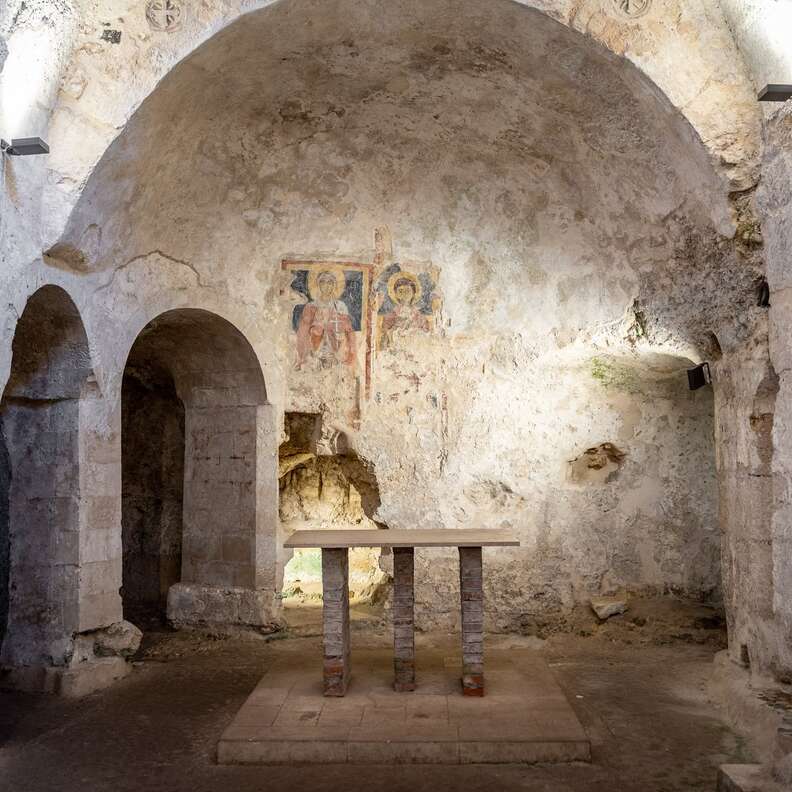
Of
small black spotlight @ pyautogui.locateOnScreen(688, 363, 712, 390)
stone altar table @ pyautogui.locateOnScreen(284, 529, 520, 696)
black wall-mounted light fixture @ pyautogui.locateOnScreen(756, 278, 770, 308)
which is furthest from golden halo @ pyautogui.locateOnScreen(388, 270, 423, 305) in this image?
black wall-mounted light fixture @ pyautogui.locateOnScreen(756, 278, 770, 308)

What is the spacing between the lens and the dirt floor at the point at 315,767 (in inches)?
175

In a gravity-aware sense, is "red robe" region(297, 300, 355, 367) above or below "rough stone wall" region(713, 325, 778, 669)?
above

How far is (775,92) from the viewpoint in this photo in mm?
→ 4676

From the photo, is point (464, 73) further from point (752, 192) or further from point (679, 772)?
point (679, 772)

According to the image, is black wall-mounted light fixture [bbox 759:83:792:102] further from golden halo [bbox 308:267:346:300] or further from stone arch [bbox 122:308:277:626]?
stone arch [bbox 122:308:277:626]

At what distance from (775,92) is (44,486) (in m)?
5.68

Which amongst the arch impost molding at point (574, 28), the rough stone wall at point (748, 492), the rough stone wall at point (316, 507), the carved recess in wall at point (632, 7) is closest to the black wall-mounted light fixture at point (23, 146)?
the arch impost molding at point (574, 28)

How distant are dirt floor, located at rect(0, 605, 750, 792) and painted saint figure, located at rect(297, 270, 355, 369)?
9.02 feet

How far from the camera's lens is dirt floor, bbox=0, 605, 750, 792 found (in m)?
4.45

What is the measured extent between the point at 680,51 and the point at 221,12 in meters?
3.05

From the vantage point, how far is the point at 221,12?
5.38 meters

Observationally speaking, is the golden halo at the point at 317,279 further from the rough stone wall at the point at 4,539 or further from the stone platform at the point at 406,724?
the stone platform at the point at 406,724

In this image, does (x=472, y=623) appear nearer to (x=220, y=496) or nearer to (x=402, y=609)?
(x=402, y=609)

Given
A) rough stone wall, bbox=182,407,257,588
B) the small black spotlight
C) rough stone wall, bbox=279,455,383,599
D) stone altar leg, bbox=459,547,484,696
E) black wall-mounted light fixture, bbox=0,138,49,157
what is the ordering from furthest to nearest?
rough stone wall, bbox=279,455,383,599
rough stone wall, bbox=182,407,257,588
the small black spotlight
stone altar leg, bbox=459,547,484,696
black wall-mounted light fixture, bbox=0,138,49,157
